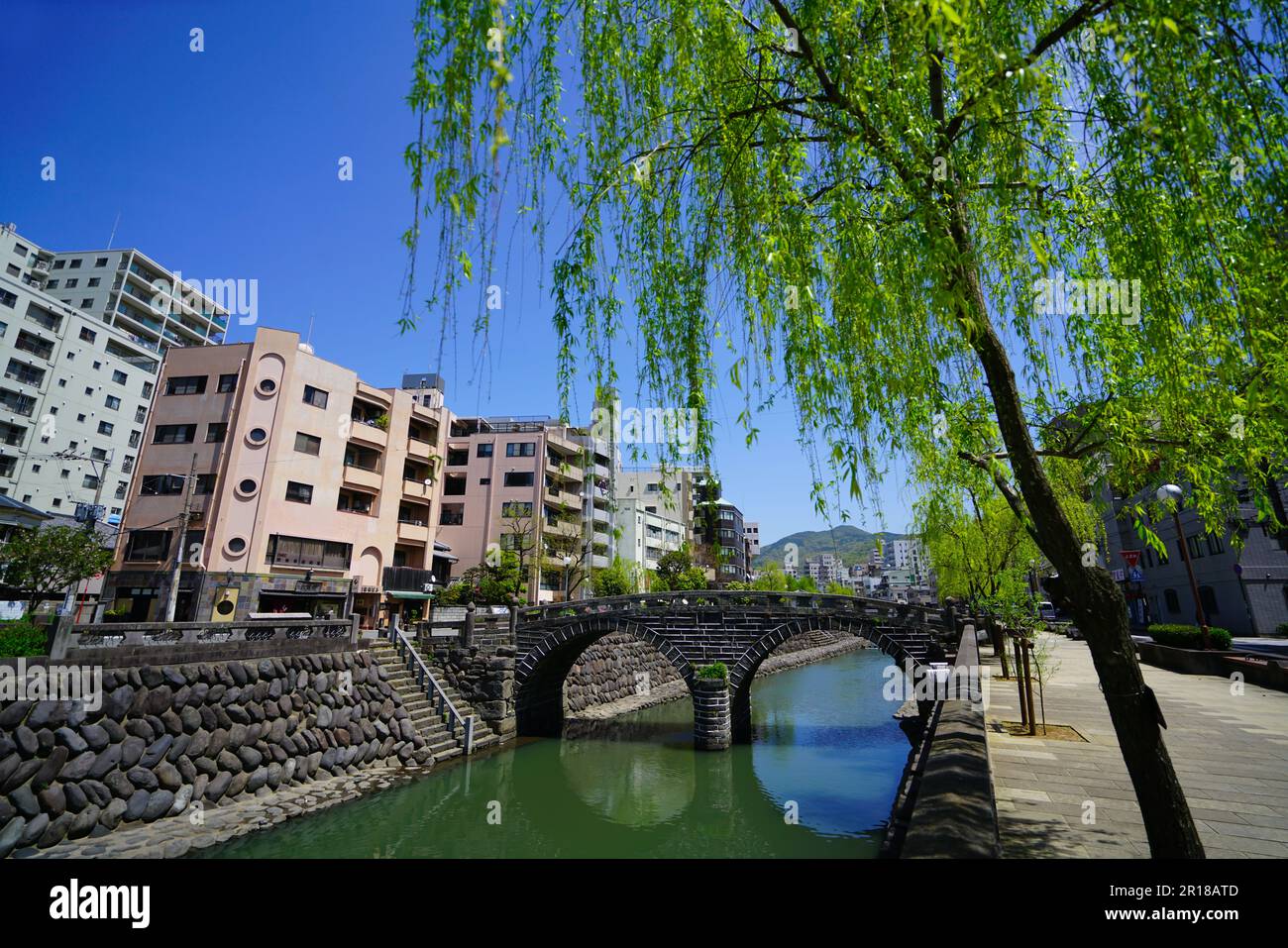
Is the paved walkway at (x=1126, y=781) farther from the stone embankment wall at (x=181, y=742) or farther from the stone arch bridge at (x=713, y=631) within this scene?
the stone embankment wall at (x=181, y=742)

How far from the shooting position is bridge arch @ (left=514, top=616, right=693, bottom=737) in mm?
20750

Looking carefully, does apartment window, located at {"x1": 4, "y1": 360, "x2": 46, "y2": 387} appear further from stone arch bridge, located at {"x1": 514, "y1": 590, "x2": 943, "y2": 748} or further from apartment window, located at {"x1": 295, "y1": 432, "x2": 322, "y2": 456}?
stone arch bridge, located at {"x1": 514, "y1": 590, "x2": 943, "y2": 748}

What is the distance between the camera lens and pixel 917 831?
3572 mm

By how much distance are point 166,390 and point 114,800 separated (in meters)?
22.7

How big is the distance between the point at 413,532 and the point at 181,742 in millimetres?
20289

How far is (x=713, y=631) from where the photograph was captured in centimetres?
2020

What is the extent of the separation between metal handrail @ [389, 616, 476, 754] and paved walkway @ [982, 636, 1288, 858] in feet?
45.7

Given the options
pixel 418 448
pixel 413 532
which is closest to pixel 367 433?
pixel 418 448

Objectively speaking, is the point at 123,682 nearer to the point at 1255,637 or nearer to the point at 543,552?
the point at 543,552

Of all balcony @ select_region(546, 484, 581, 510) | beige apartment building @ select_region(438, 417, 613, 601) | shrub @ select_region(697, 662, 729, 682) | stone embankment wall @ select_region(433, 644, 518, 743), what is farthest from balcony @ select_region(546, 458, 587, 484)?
shrub @ select_region(697, 662, 729, 682)

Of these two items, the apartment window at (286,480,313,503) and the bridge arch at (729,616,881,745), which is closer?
the bridge arch at (729,616,881,745)

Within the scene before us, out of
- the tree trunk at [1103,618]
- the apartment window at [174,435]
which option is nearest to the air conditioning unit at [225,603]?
the apartment window at [174,435]
